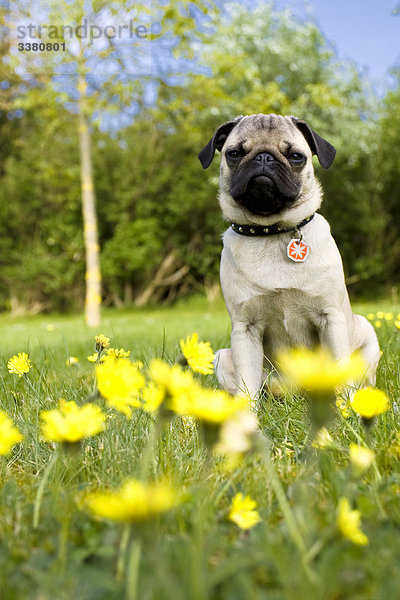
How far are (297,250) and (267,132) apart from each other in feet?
2.12

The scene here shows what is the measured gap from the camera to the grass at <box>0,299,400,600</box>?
0.83 meters

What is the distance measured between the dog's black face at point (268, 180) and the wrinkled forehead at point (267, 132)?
6 centimetres

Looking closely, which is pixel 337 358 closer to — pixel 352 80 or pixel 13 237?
pixel 13 237

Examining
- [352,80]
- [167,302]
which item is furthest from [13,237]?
[352,80]

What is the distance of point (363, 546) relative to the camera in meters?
0.97

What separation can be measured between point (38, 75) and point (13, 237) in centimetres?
558

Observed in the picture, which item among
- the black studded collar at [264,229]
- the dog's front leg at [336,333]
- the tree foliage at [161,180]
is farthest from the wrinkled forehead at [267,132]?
the tree foliage at [161,180]

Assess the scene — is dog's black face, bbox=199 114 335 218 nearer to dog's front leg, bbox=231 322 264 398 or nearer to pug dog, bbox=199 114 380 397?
pug dog, bbox=199 114 380 397

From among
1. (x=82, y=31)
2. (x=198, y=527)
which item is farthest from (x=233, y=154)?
(x=82, y=31)

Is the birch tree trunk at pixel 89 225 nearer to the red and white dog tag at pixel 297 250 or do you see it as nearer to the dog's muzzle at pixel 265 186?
the dog's muzzle at pixel 265 186

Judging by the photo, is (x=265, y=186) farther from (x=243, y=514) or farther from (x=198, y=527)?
(x=198, y=527)

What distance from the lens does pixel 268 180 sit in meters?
2.56

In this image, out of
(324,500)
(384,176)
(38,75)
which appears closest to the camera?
(324,500)

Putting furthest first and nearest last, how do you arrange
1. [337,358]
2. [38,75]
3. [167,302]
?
[167,302], [38,75], [337,358]
